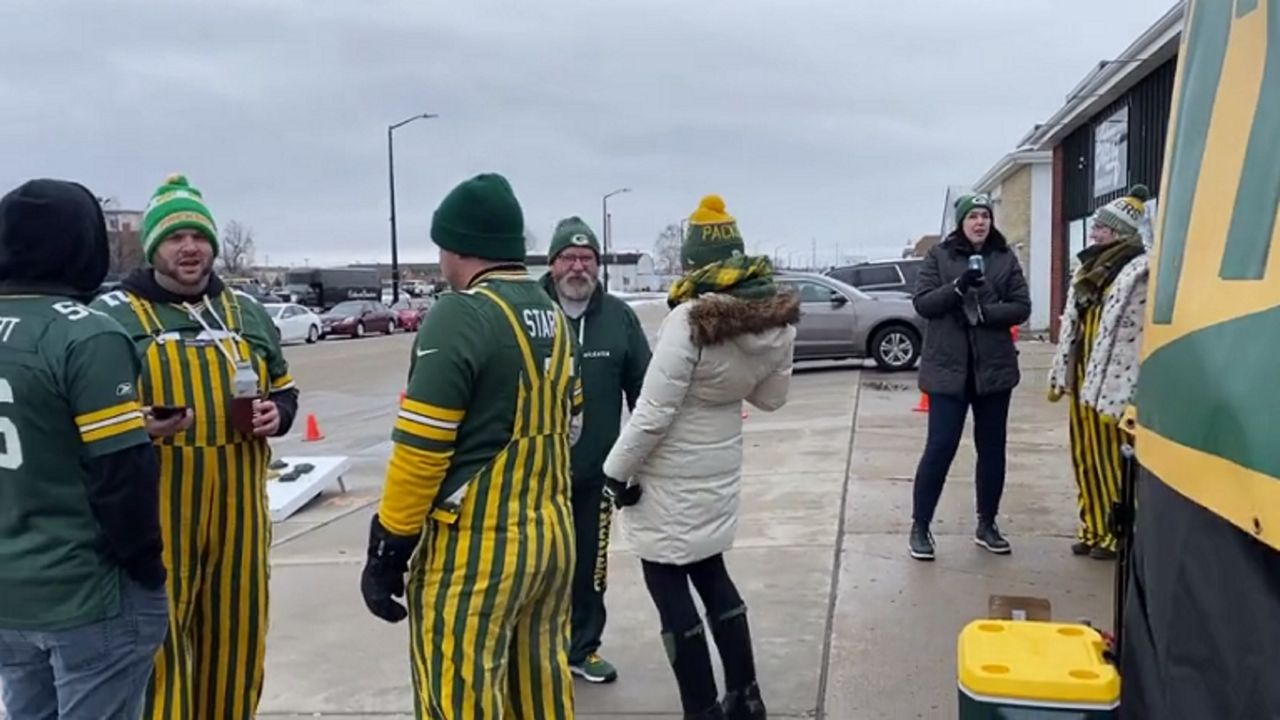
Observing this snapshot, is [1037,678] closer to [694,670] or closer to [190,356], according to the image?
[694,670]

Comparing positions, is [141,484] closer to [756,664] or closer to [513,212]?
[513,212]

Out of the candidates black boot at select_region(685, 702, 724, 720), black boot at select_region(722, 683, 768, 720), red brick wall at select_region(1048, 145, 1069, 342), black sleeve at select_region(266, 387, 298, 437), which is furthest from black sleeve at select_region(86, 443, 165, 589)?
red brick wall at select_region(1048, 145, 1069, 342)

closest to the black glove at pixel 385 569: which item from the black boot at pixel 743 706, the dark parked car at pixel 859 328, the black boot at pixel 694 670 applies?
the black boot at pixel 694 670

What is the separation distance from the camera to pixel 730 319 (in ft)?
11.6

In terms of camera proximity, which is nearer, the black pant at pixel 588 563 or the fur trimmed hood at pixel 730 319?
the fur trimmed hood at pixel 730 319

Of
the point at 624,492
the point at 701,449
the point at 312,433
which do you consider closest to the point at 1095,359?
the point at 701,449

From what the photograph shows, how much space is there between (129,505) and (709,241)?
2.01m

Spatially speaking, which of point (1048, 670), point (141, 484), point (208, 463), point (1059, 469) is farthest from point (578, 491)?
point (1059, 469)

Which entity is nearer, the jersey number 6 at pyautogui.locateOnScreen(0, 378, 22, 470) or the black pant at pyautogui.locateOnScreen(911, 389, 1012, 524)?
the jersey number 6 at pyautogui.locateOnScreen(0, 378, 22, 470)

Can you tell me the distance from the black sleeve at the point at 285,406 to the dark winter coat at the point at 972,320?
3.04 meters

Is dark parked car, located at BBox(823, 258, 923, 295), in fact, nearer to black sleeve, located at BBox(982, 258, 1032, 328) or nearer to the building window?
the building window

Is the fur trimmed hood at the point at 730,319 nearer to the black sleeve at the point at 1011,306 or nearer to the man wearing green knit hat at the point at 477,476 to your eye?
the man wearing green knit hat at the point at 477,476

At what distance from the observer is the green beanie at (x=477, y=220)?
9.44 feet

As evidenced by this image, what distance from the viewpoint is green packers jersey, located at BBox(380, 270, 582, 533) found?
2670 mm
